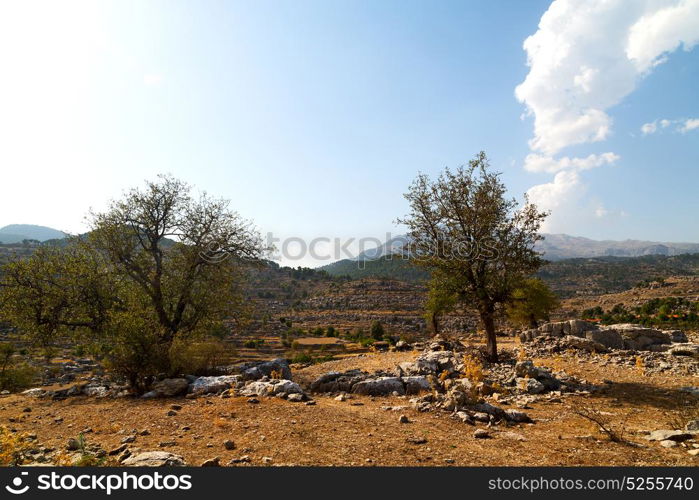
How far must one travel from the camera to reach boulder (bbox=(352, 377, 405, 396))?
13873mm

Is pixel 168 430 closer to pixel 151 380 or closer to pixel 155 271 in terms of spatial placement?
pixel 151 380

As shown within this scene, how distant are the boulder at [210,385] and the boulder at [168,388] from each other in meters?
0.33

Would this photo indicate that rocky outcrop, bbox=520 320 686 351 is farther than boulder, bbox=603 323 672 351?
No

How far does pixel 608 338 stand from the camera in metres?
22.1

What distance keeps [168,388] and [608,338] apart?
25.7 m

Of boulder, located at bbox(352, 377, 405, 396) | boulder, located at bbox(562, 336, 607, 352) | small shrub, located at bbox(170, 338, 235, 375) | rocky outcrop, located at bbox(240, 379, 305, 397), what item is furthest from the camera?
boulder, located at bbox(562, 336, 607, 352)

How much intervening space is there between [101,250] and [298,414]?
1717cm

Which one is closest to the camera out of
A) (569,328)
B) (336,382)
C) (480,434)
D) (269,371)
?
(480,434)

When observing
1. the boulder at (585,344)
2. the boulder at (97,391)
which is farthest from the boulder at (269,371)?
the boulder at (585,344)

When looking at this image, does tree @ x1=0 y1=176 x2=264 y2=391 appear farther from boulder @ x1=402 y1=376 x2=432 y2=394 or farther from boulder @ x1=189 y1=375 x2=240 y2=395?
boulder @ x1=402 y1=376 x2=432 y2=394

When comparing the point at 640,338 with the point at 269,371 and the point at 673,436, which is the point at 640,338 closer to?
the point at 673,436

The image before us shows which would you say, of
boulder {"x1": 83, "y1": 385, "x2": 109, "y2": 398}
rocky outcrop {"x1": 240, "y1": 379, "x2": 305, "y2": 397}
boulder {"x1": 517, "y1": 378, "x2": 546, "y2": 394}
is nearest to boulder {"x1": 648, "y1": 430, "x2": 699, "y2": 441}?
boulder {"x1": 517, "y1": 378, "x2": 546, "y2": 394}

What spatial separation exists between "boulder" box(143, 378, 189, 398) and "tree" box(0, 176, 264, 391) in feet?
4.23

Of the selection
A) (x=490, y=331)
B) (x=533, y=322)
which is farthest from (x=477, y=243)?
(x=533, y=322)
